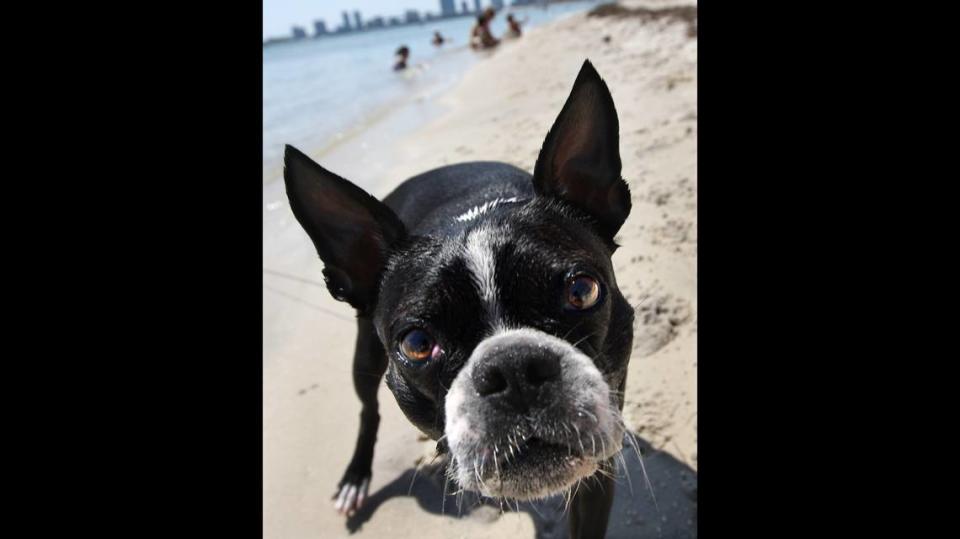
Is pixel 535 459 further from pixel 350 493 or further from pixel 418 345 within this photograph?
pixel 350 493

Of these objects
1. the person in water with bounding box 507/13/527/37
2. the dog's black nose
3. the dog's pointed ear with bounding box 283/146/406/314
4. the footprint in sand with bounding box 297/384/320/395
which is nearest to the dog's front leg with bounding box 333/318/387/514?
the dog's pointed ear with bounding box 283/146/406/314

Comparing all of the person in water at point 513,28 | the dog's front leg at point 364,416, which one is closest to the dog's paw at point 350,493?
the dog's front leg at point 364,416

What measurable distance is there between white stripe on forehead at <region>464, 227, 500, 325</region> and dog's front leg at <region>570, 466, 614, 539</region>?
0.97 m

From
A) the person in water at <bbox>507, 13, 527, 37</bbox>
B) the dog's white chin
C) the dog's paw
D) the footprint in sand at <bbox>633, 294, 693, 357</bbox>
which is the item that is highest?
the dog's white chin

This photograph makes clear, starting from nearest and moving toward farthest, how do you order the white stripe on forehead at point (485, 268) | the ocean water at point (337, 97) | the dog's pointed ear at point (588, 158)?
the white stripe on forehead at point (485, 268), the dog's pointed ear at point (588, 158), the ocean water at point (337, 97)

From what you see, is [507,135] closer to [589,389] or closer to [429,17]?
[589,389]

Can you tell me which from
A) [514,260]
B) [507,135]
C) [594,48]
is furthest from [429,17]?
[514,260]

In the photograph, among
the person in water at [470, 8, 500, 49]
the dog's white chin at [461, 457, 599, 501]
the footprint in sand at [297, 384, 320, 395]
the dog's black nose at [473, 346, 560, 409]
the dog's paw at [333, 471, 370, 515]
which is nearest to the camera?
the dog's black nose at [473, 346, 560, 409]

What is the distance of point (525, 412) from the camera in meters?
1.86

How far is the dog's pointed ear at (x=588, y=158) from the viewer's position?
2250mm

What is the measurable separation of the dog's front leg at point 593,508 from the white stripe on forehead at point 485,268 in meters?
0.97

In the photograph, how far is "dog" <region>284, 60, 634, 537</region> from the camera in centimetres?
187

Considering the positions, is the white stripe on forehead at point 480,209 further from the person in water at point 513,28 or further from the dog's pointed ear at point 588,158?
the person in water at point 513,28

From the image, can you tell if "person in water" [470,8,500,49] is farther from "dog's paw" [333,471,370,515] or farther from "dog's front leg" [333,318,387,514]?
"dog's paw" [333,471,370,515]
